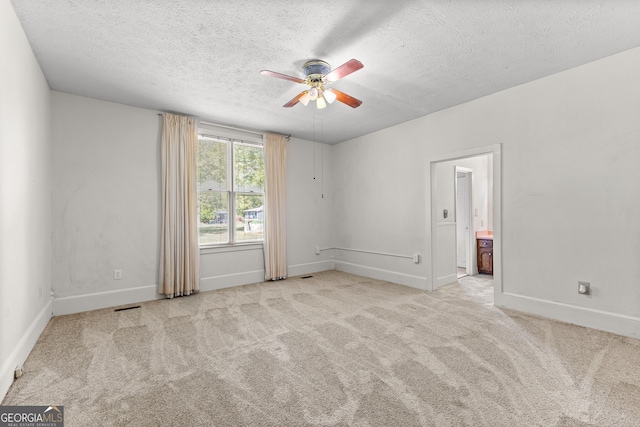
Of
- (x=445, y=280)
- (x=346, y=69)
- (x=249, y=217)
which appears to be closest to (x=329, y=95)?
(x=346, y=69)

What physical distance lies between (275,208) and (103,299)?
2.81 metres

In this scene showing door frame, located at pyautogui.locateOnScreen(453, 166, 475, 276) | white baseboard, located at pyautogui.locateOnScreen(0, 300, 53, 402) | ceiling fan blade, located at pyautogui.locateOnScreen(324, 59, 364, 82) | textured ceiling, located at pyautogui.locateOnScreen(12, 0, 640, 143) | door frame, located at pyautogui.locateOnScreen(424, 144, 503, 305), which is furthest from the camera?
door frame, located at pyautogui.locateOnScreen(453, 166, 475, 276)

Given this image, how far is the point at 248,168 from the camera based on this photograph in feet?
17.2

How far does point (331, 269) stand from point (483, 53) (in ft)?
15.1

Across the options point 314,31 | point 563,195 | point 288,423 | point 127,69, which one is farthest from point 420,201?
point 127,69

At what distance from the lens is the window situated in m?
4.79

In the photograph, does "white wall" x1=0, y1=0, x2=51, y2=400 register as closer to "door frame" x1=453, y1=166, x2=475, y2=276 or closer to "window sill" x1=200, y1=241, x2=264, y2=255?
"window sill" x1=200, y1=241, x2=264, y2=255

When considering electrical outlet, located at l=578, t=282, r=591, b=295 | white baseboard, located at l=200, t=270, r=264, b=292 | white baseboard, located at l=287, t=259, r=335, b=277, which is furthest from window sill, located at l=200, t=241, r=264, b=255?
electrical outlet, located at l=578, t=282, r=591, b=295

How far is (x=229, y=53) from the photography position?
273 centimetres

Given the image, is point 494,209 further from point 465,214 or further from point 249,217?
point 249,217

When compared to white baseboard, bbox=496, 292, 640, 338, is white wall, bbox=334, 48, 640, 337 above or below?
above

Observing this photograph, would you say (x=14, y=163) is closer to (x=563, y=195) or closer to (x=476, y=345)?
(x=476, y=345)

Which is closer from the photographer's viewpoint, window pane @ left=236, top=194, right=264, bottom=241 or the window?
the window

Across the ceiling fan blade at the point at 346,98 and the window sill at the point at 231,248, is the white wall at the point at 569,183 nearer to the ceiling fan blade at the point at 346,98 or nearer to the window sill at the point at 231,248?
the ceiling fan blade at the point at 346,98
